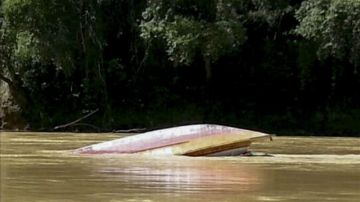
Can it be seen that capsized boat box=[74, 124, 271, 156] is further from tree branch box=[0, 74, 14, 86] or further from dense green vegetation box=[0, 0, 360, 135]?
tree branch box=[0, 74, 14, 86]

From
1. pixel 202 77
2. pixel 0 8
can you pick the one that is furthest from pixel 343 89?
pixel 0 8

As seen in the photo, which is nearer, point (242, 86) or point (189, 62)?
point (189, 62)

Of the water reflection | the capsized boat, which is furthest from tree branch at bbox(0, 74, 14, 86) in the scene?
the water reflection

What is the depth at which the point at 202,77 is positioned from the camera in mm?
29969

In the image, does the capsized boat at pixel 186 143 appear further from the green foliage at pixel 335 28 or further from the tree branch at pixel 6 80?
the tree branch at pixel 6 80

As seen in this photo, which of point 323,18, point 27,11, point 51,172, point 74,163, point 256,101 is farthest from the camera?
point 256,101

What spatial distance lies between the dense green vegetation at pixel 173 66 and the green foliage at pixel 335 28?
7 centimetres

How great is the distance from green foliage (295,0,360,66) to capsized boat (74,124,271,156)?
1187cm

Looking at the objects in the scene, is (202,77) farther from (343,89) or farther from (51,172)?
(51,172)

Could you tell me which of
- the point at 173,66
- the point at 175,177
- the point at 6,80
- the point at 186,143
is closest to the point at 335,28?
the point at 173,66

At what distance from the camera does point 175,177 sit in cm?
924

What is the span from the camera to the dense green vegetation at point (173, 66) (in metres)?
27.1

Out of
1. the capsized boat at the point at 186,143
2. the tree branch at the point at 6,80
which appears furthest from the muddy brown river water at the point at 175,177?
the tree branch at the point at 6,80

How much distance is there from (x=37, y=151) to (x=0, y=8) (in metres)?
15.8
